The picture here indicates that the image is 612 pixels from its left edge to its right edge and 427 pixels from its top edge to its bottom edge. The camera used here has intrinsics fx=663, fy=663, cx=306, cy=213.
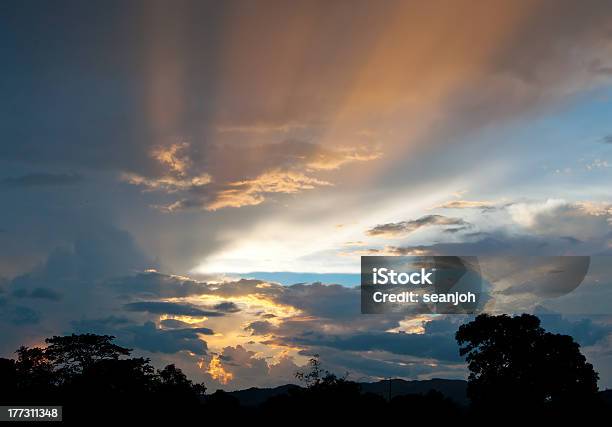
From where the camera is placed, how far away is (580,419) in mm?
80000

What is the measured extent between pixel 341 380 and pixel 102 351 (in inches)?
1798

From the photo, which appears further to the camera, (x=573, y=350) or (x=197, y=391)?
(x=197, y=391)

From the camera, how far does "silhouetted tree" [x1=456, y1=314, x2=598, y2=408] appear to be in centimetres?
8881

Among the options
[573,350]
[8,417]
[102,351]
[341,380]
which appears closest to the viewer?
[8,417]

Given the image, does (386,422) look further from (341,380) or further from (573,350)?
(573,350)

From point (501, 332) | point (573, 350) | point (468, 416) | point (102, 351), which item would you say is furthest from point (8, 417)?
point (573, 350)

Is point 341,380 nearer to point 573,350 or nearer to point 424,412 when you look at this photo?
point 424,412

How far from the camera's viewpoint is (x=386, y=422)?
276 ft

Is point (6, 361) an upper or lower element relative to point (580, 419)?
upper

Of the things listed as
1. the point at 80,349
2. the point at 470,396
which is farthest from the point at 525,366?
the point at 80,349

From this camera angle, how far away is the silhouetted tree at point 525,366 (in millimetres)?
88812

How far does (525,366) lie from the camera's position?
89.8 m

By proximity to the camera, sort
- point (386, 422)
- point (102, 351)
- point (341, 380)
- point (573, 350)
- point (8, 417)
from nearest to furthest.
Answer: point (8, 417), point (386, 422), point (573, 350), point (341, 380), point (102, 351)

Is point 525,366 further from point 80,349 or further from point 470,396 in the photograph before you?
point 80,349
